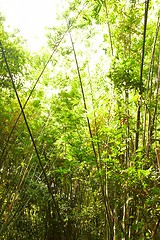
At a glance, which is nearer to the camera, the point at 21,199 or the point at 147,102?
the point at 147,102

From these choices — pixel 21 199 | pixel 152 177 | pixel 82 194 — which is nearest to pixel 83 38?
pixel 152 177

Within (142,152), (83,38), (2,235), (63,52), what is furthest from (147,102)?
(2,235)

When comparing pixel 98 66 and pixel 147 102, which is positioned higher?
pixel 98 66

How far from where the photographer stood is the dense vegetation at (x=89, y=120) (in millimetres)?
2563

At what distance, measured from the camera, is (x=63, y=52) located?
4.35m

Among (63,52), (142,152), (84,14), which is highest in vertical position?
(63,52)

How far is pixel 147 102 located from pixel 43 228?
5262mm

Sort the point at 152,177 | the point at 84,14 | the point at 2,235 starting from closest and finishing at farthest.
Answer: the point at 152,177 < the point at 84,14 < the point at 2,235

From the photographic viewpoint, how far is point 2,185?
5.64 metres

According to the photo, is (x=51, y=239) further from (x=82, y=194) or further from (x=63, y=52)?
(x=63, y=52)

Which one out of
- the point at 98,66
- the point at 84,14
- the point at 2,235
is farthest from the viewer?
the point at 2,235

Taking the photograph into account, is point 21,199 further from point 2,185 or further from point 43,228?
point 43,228

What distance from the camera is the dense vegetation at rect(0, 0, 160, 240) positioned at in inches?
101

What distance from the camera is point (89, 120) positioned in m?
4.71
